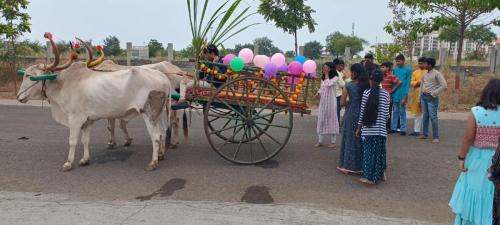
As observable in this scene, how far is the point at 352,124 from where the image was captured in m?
5.54

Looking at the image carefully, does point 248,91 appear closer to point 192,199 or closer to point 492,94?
point 192,199

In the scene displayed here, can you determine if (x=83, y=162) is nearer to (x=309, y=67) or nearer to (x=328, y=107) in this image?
(x=309, y=67)

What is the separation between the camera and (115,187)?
512cm

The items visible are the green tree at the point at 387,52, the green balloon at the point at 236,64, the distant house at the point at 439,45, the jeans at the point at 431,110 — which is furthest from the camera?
the distant house at the point at 439,45

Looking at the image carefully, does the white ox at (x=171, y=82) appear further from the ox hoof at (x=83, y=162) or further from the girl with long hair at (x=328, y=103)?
the girl with long hair at (x=328, y=103)

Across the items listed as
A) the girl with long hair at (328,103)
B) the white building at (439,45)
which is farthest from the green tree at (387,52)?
the girl with long hair at (328,103)

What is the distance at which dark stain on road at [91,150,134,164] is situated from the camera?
6312mm

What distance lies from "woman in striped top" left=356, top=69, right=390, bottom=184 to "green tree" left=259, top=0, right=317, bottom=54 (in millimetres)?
10038

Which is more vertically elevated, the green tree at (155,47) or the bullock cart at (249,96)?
the green tree at (155,47)

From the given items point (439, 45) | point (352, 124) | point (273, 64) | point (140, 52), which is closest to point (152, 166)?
point (273, 64)

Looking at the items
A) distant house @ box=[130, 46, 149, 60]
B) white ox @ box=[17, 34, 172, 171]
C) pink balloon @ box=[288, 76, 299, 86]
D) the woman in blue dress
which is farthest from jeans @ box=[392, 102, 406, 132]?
distant house @ box=[130, 46, 149, 60]

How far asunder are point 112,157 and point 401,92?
552cm

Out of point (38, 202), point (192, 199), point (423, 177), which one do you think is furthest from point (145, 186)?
point (423, 177)

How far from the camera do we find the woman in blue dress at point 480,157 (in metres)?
3.38
